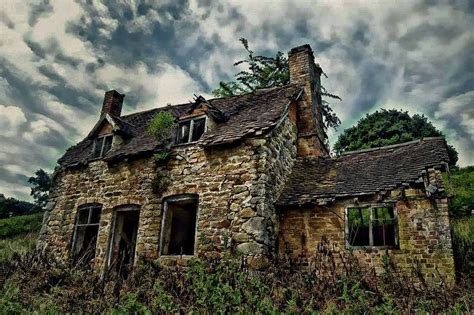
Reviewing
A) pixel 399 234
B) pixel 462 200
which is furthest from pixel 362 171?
pixel 462 200

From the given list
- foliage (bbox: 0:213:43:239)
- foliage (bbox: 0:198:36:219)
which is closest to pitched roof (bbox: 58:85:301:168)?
foliage (bbox: 0:213:43:239)

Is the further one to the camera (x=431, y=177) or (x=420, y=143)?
(x=420, y=143)

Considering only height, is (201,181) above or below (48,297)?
above

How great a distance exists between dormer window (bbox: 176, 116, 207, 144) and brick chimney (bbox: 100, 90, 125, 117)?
6.40 meters

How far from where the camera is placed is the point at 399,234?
8.57m

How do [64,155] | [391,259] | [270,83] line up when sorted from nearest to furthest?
[391,259] → [64,155] → [270,83]

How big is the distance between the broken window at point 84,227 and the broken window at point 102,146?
213 cm

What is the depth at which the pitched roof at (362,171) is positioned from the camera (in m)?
9.29

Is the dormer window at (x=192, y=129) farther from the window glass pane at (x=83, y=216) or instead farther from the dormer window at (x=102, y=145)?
the window glass pane at (x=83, y=216)

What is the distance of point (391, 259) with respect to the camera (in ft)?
27.7

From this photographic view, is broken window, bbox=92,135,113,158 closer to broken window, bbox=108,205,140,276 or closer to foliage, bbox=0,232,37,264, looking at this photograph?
broken window, bbox=108,205,140,276

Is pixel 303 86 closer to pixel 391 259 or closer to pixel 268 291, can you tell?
pixel 391 259

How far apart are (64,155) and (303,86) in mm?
10690

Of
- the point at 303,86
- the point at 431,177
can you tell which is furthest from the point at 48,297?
the point at 303,86
